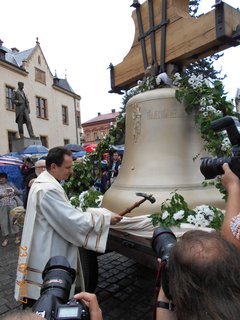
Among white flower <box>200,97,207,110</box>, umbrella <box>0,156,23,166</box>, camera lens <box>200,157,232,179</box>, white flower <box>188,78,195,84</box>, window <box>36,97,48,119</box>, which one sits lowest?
umbrella <box>0,156,23,166</box>

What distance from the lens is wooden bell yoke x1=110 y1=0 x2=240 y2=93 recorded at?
2289 millimetres

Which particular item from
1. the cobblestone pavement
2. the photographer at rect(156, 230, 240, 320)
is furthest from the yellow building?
the photographer at rect(156, 230, 240, 320)

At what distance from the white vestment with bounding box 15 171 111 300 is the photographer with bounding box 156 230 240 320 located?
1529 millimetres

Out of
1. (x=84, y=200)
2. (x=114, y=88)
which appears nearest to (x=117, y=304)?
(x=84, y=200)

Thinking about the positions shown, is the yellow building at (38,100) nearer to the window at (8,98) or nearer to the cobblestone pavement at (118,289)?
the window at (8,98)

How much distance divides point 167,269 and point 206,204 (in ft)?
5.19

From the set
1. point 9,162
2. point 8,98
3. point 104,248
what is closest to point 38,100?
point 8,98

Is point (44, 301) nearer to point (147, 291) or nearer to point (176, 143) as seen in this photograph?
point (176, 143)

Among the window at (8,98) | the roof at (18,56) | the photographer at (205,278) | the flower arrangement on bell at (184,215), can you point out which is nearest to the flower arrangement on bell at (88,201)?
the flower arrangement on bell at (184,215)

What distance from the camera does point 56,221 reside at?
2.36 metres

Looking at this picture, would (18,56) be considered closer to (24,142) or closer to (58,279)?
(24,142)

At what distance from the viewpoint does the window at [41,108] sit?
2633 cm

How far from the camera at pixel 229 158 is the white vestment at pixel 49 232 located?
1.09 m

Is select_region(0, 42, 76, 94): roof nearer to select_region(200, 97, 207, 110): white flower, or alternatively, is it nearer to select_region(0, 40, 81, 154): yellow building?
select_region(0, 40, 81, 154): yellow building
